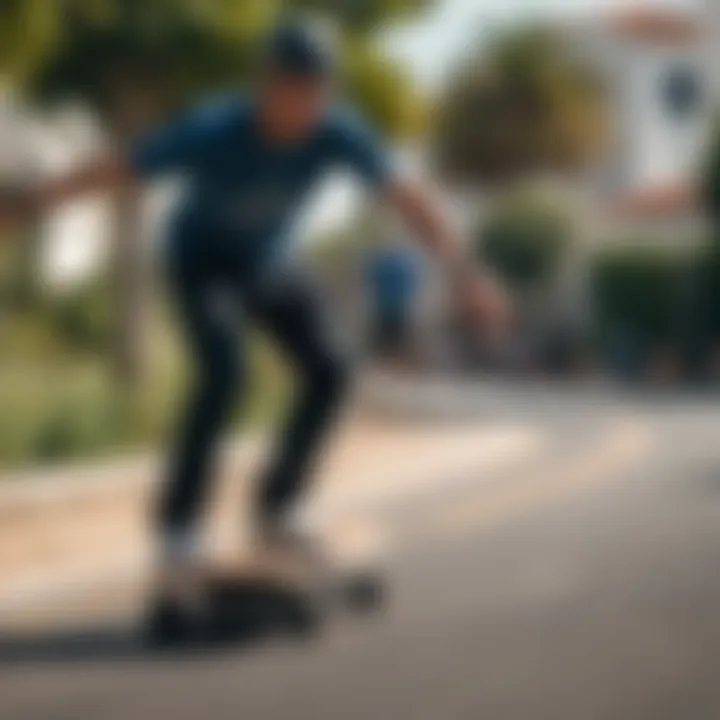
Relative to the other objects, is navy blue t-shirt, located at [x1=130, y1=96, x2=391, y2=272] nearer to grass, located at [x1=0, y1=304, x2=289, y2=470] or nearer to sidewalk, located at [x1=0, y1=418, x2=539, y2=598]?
grass, located at [x1=0, y1=304, x2=289, y2=470]

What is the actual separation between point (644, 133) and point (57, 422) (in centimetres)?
277

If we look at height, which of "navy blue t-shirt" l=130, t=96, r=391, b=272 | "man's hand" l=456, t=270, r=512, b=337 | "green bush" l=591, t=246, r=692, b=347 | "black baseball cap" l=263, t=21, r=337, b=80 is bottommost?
"man's hand" l=456, t=270, r=512, b=337

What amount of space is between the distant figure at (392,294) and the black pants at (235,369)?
0.18m

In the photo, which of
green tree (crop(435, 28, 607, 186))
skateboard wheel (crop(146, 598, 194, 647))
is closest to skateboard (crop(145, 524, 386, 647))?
skateboard wheel (crop(146, 598, 194, 647))

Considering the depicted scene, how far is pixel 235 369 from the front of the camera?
5914 mm

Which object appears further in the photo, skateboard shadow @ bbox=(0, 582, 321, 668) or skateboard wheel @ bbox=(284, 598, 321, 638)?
skateboard wheel @ bbox=(284, 598, 321, 638)

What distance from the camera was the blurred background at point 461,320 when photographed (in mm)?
5840

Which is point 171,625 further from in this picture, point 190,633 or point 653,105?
point 653,105

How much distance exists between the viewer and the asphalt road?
18.1 feet

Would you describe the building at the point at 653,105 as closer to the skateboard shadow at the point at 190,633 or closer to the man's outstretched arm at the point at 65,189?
the man's outstretched arm at the point at 65,189

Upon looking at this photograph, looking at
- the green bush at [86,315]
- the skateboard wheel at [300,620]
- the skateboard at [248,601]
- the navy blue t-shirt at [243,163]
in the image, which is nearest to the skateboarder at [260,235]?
the navy blue t-shirt at [243,163]

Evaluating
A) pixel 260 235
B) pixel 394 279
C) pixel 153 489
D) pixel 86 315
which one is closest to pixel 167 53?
pixel 260 235

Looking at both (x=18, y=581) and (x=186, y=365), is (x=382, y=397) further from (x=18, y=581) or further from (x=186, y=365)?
(x=18, y=581)

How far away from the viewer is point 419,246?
5938mm
